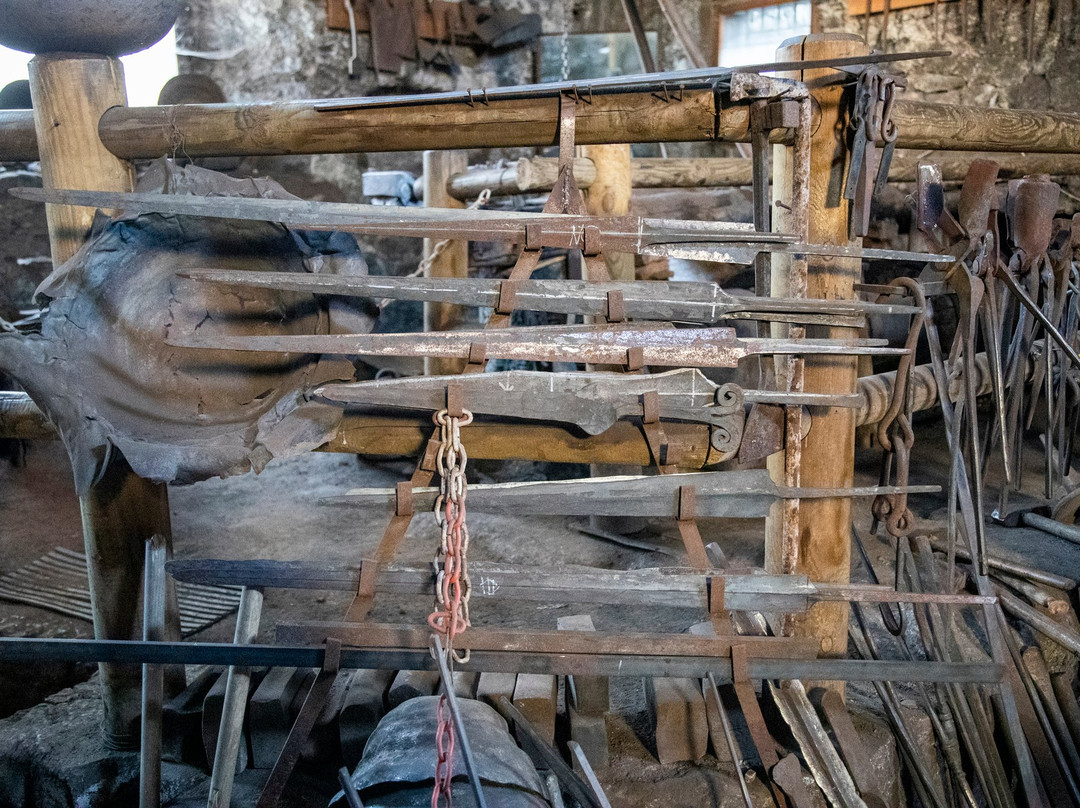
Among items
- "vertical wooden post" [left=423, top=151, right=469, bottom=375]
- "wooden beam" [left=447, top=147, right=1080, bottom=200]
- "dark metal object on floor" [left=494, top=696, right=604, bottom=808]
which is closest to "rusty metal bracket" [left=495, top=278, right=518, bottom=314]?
"dark metal object on floor" [left=494, top=696, right=604, bottom=808]

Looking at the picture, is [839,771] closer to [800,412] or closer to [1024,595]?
[800,412]

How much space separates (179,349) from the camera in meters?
2.21

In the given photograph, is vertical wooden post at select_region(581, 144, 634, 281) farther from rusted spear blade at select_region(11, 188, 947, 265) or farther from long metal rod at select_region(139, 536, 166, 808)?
long metal rod at select_region(139, 536, 166, 808)

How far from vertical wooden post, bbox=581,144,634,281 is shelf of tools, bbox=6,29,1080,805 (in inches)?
77.4

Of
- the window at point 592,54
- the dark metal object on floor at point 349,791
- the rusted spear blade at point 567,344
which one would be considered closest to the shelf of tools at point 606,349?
the rusted spear blade at point 567,344

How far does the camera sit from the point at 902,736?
2.80 meters

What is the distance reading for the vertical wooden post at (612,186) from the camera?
13.8 ft

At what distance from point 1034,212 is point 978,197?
0.30 meters

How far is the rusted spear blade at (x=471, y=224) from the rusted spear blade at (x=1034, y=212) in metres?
0.98

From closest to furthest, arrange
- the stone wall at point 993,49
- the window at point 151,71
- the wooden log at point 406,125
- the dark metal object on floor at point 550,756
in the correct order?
the wooden log at point 406,125
the dark metal object on floor at point 550,756
the stone wall at point 993,49
the window at point 151,71

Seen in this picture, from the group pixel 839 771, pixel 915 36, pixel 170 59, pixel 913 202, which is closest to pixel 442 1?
pixel 170 59

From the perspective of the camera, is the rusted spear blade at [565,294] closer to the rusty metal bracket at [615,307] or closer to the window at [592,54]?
the rusty metal bracket at [615,307]

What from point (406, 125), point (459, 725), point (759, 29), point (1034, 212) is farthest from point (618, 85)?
point (759, 29)

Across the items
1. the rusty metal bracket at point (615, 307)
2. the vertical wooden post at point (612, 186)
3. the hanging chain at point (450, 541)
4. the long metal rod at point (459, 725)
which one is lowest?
the long metal rod at point (459, 725)
